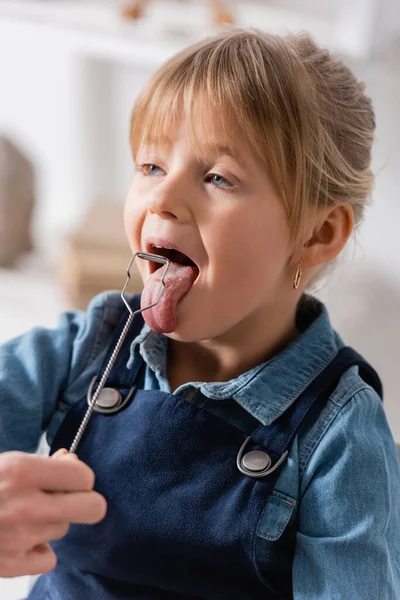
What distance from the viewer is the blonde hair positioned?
33.8 inches

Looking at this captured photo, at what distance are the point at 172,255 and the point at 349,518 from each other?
1.05 feet

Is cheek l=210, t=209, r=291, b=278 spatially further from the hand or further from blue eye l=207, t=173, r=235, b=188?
the hand

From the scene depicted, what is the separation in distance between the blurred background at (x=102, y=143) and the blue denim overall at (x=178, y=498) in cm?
27

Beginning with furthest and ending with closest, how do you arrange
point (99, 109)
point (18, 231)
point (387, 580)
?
point (99, 109) → point (18, 231) → point (387, 580)

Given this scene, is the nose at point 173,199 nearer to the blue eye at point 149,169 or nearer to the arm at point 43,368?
the blue eye at point 149,169

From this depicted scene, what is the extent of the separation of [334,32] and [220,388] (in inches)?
40.9

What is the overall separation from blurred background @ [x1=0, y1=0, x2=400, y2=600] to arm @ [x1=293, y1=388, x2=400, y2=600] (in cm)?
27

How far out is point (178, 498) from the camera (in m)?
0.89

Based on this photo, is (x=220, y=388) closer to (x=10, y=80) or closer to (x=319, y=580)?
(x=319, y=580)

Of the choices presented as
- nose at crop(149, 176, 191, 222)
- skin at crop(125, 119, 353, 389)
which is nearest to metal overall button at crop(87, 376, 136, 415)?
skin at crop(125, 119, 353, 389)

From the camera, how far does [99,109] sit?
215cm

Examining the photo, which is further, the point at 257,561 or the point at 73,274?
the point at 73,274

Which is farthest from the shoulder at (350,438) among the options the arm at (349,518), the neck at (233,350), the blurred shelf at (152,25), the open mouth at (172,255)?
the blurred shelf at (152,25)

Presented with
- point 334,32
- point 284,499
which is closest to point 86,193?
point 334,32
